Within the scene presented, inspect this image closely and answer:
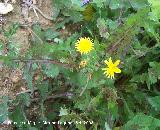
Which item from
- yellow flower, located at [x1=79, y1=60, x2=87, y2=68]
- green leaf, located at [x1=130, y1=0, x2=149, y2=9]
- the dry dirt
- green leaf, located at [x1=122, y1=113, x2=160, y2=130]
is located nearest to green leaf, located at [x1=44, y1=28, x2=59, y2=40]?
the dry dirt

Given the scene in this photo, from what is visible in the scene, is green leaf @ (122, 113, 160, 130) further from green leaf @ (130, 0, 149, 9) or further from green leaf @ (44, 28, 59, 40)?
green leaf @ (44, 28, 59, 40)

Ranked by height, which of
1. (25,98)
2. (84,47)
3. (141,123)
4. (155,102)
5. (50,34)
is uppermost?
(50,34)

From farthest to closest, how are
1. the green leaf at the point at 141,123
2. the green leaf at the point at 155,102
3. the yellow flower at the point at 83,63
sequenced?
1. the green leaf at the point at 155,102
2. the green leaf at the point at 141,123
3. the yellow flower at the point at 83,63

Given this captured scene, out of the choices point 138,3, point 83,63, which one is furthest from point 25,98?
point 138,3

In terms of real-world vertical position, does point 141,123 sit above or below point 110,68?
below

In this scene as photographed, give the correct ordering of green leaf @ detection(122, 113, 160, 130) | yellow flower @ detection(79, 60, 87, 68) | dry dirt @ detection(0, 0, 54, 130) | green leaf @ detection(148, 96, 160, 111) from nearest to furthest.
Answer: yellow flower @ detection(79, 60, 87, 68) → green leaf @ detection(122, 113, 160, 130) → green leaf @ detection(148, 96, 160, 111) → dry dirt @ detection(0, 0, 54, 130)

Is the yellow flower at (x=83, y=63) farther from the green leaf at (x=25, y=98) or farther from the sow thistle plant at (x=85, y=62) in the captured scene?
the green leaf at (x=25, y=98)

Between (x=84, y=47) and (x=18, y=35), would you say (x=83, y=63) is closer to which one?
(x=84, y=47)

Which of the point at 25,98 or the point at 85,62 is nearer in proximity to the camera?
the point at 85,62

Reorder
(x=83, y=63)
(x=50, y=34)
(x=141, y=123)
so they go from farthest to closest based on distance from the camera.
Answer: (x=50, y=34), (x=141, y=123), (x=83, y=63)

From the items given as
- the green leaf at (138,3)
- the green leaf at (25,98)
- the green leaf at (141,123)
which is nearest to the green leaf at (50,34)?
the green leaf at (25,98)

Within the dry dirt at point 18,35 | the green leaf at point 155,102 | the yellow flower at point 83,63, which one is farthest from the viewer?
the dry dirt at point 18,35
